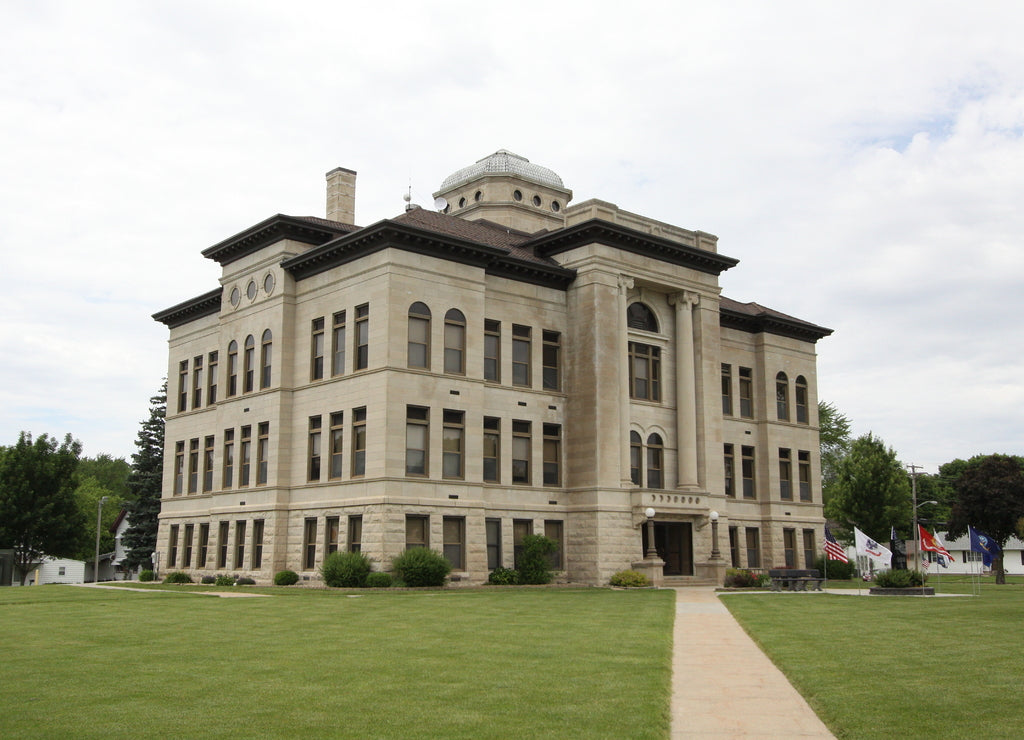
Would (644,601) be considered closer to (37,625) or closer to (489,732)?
(37,625)

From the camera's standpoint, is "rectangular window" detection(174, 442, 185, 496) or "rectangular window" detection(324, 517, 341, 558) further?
"rectangular window" detection(174, 442, 185, 496)

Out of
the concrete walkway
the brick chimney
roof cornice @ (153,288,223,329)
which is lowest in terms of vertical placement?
the concrete walkway

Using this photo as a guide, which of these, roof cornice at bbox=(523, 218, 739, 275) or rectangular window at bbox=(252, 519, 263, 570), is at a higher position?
roof cornice at bbox=(523, 218, 739, 275)

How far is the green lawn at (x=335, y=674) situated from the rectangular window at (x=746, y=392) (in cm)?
3259

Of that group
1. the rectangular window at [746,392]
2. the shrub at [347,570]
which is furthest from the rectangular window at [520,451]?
the rectangular window at [746,392]

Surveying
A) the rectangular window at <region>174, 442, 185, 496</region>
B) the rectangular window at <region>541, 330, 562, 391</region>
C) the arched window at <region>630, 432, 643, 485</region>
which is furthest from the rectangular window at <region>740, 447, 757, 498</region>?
the rectangular window at <region>174, 442, 185, 496</region>

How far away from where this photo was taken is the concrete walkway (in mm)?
10781

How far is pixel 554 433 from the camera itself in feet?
153

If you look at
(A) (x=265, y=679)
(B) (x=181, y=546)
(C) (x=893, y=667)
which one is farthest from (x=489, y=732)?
(B) (x=181, y=546)

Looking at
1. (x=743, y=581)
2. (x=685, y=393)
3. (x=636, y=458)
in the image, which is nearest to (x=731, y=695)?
(x=743, y=581)

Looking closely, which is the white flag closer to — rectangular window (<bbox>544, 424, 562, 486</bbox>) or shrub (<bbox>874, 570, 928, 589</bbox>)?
shrub (<bbox>874, 570, 928, 589</bbox>)

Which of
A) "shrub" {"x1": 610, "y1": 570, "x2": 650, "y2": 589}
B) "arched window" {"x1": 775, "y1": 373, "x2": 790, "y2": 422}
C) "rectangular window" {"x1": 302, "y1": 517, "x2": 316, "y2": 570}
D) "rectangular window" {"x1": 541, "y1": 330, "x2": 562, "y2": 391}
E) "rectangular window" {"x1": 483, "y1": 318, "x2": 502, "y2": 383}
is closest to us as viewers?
"shrub" {"x1": 610, "y1": 570, "x2": 650, "y2": 589}

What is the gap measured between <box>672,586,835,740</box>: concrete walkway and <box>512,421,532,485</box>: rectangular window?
24.4m

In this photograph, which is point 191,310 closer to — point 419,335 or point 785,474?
point 419,335
